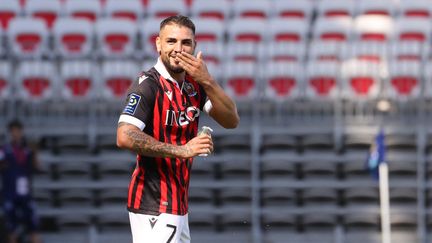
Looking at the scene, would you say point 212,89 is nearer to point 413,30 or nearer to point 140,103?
point 140,103

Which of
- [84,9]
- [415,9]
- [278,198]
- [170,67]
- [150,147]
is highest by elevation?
[84,9]

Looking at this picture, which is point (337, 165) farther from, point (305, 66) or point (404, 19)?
point (404, 19)

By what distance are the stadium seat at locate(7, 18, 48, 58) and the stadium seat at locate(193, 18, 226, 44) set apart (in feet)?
7.13

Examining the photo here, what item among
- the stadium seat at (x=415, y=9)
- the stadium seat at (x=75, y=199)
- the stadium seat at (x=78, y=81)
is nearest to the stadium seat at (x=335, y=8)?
the stadium seat at (x=415, y=9)

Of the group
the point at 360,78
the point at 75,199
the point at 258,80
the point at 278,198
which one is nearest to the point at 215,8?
the point at 258,80

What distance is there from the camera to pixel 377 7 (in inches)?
600

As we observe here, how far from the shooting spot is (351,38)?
1495cm

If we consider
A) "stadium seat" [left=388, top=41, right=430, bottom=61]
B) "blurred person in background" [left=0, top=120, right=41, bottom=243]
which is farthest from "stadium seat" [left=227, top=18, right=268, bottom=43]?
"blurred person in background" [left=0, top=120, right=41, bottom=243]

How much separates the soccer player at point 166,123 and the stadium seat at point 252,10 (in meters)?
9.88

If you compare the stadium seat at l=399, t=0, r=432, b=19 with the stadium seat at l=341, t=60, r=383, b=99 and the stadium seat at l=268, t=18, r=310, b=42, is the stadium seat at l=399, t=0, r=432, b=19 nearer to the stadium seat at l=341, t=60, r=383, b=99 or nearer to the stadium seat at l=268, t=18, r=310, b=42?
the stadium seat at l=341, t=60, r=383, b=99

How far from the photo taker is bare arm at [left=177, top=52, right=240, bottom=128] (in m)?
5.24

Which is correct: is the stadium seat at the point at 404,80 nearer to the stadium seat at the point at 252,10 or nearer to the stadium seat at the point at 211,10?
the stadium seat at the point at 252,10

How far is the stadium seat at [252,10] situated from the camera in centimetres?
1548

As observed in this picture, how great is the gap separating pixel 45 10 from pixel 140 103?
34.8ft
